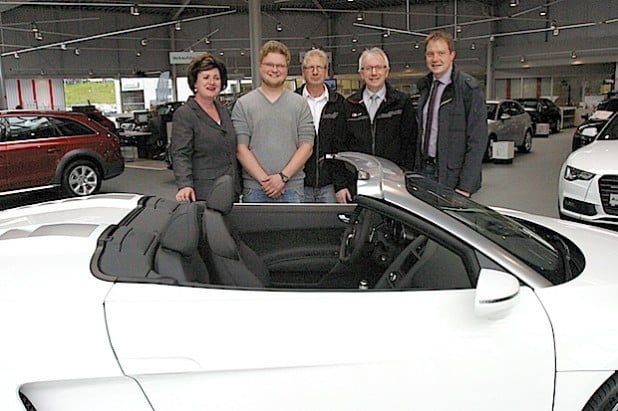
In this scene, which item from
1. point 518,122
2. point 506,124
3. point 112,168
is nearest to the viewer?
point 112,168

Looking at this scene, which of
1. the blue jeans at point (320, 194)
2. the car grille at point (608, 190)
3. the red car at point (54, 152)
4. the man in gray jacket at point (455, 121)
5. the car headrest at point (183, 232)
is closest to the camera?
the car headrest at point (183, 232)

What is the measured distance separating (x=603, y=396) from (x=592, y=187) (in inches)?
141

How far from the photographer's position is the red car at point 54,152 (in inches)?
291

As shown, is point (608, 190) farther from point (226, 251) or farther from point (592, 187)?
point (226, 251)

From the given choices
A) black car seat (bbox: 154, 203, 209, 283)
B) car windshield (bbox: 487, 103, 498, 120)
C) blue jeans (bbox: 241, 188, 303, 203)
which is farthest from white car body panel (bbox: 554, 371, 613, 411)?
car windshield (bbox: 487, 103, 498, 120)

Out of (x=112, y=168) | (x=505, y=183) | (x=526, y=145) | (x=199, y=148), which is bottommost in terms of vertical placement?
(x=505, y=183)

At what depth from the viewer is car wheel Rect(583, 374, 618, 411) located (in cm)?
148

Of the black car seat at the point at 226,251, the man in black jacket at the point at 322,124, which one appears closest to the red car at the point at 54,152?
the man in black jacket at the point at 322,124

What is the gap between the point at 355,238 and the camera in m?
2.13

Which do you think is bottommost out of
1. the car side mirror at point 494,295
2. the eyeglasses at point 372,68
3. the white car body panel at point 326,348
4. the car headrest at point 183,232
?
the white car body panel at point 326,348

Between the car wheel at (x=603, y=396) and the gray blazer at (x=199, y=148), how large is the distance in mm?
2071

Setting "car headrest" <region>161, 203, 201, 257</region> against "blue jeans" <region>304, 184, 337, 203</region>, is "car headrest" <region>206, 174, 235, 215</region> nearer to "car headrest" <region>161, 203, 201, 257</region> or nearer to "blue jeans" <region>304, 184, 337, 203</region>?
"car headrest" <region>161, 203, 201, 257</region>

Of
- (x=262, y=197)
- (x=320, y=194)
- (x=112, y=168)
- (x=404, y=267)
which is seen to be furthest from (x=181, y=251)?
(x=112, y=168)

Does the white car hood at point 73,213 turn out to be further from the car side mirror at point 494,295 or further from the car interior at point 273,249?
the car side mirror at point 494,295
